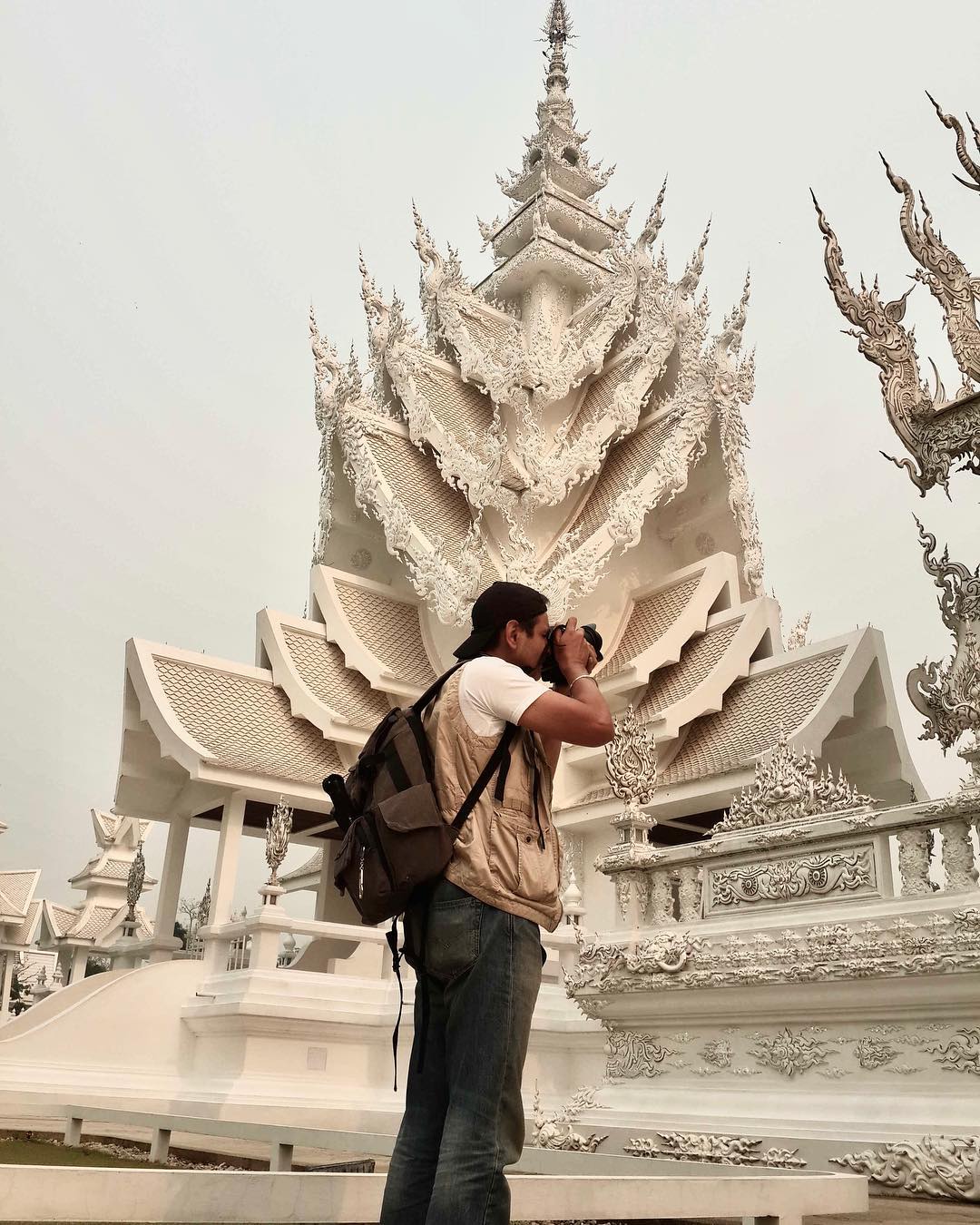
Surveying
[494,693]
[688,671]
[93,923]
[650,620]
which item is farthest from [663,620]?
[93,923]

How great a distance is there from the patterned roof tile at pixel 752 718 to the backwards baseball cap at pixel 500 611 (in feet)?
28.9

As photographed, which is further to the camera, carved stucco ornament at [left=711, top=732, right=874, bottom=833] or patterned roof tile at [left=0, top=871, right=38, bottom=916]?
patterned roof tile at [left=0, top=871, right=38, bottom=916]

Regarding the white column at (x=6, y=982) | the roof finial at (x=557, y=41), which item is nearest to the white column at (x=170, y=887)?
the white column at (x=6, y=982)

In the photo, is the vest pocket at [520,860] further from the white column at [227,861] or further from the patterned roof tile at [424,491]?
the patterned roof tile at [424,491]

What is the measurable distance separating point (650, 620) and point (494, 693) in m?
11.4

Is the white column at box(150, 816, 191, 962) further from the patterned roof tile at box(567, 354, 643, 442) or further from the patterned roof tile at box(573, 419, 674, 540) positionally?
the patterned roof tile at box(567, 354, 643, 442)

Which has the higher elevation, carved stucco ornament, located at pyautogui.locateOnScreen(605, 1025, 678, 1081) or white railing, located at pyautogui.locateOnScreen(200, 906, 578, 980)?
white railing, located at pyautogui.locateOnScreen(200, 906, 578, 980)

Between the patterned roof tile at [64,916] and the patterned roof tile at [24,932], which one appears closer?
the patterned roof tile at [24,932]

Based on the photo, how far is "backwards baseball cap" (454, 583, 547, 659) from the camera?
80.6 inches

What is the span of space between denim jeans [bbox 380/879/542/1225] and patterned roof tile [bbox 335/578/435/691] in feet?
37.0

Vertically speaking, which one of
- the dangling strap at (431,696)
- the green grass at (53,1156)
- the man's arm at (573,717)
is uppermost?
the dangling strap at (431,696)

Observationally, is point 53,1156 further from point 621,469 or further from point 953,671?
point 621,469

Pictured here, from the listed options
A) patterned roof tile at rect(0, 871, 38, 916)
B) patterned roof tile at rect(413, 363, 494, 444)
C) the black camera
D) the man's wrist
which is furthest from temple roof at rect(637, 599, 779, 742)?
patterned roof tile at rect(0, 871, 38, 916)

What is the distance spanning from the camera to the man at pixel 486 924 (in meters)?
1.68
